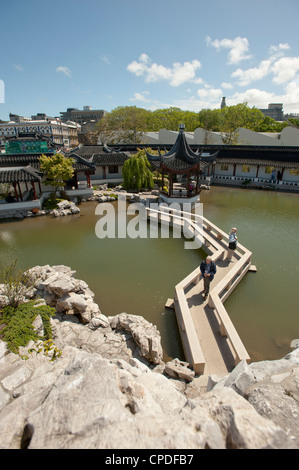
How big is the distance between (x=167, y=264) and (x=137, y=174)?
14873 mm

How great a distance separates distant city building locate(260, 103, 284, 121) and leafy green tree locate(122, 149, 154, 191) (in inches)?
5841

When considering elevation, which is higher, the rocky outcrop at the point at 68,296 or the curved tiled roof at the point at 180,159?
the curved tiled roof at the point at 180,159

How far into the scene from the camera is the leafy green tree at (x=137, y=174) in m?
23.8

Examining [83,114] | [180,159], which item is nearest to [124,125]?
[180,159]

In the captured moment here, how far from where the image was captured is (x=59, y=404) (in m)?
2.63

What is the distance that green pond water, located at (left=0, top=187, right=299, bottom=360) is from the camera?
24.8ft

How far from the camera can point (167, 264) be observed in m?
11.2

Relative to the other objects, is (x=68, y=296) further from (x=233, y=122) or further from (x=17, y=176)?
(x=233, y=122)

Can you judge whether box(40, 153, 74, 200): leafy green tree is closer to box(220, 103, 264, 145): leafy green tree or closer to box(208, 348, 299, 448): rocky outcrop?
box(208, 348, 299, 448): rocky outcrop

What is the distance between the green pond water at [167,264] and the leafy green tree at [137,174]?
260 inches

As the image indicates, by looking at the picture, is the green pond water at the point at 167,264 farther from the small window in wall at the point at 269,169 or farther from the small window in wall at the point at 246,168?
the small window in wall at the point at 246,168

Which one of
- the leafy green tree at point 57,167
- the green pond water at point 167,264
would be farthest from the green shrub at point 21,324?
the leafy green tree at point 57,167

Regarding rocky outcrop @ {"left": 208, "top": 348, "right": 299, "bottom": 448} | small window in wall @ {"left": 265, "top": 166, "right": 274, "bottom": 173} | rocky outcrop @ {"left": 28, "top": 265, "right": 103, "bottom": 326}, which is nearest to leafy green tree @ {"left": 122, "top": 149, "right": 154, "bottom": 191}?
small window in wall @ {"left": 265, "top": 166, "right": 274, "bottom": 173}
